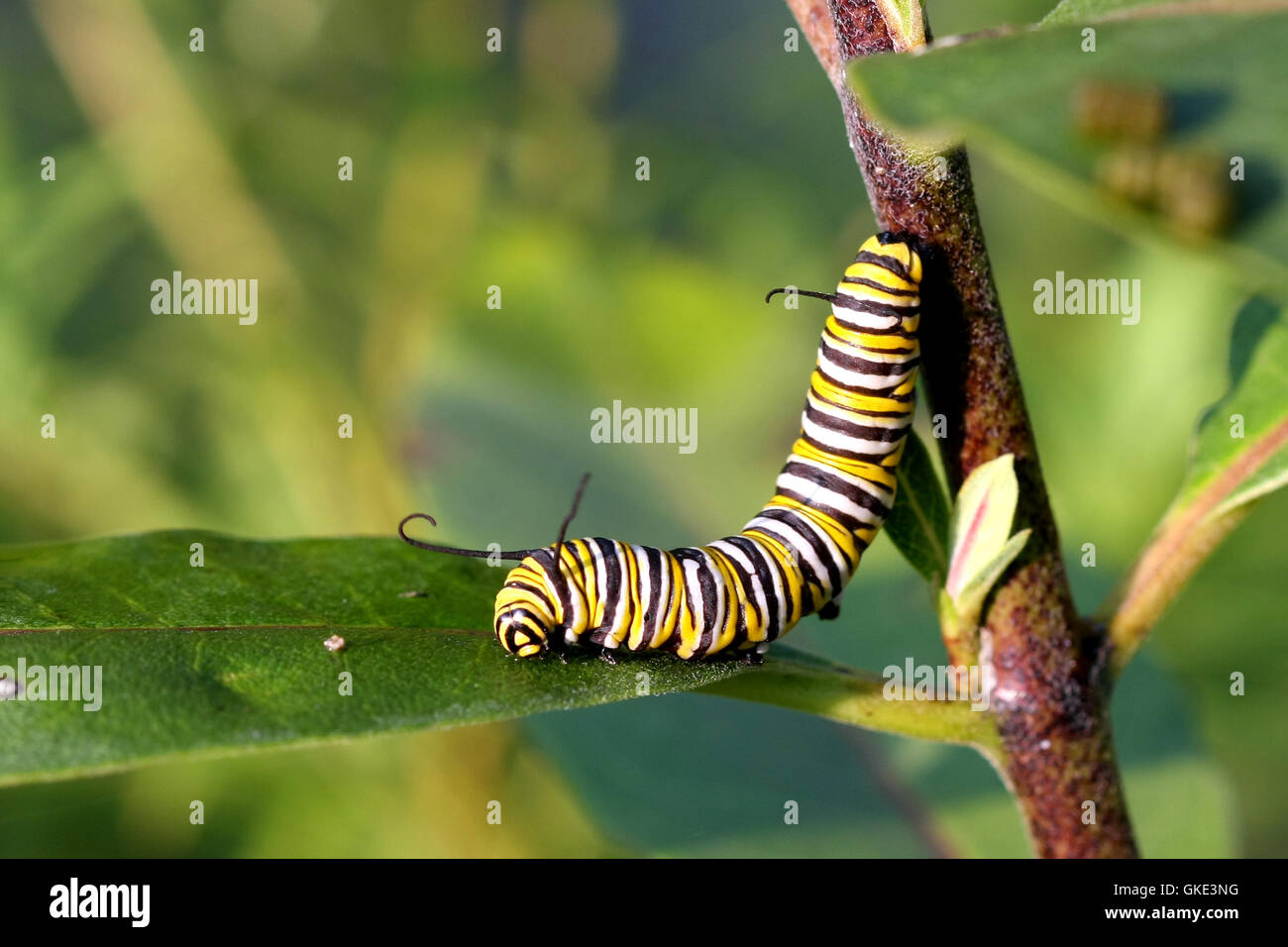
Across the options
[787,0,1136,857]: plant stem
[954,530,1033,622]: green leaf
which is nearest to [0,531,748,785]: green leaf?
[954,530,1033,622]: green leaf

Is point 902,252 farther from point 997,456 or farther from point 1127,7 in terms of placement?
point 1127,7

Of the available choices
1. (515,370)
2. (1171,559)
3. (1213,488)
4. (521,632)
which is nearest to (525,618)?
(521,632)

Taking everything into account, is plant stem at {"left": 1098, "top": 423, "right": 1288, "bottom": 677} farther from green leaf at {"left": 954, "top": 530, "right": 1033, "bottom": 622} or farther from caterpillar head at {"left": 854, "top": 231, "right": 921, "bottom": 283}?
caterpillar head at {"left": 854, "top": 231, "right": 921, "bottom": 283}

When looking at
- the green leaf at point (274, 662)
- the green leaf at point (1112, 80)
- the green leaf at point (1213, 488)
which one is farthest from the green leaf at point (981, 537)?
the green leaf at point (1112, 80)

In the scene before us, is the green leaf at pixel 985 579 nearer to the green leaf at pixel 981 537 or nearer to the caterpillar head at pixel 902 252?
the green leaf at pixel 981 537
